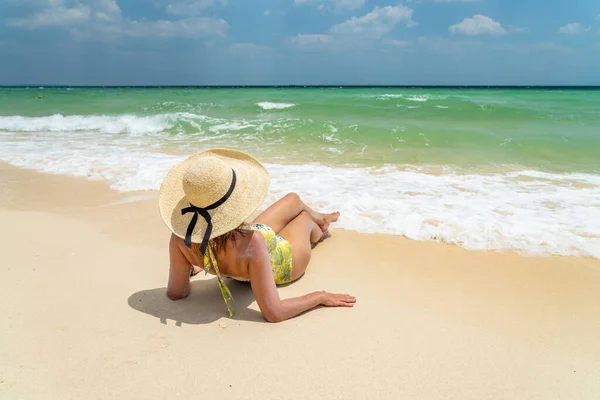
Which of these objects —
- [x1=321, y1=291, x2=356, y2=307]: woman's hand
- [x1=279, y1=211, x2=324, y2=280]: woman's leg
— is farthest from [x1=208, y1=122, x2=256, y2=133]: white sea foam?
[x1=321, y1=291, x2=356, y2=307]: woman's hand

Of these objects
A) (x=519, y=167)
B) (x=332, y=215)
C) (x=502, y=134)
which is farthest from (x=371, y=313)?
(x=502, y=134)

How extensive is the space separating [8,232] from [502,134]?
10.9 metres

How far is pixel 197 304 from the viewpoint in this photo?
272cm

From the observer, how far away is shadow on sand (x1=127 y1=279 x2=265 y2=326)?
2.56 meters

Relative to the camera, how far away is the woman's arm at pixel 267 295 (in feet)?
7.80

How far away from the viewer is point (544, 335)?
2389 millimetres

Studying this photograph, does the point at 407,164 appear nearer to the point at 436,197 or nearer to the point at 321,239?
the point at 436,197

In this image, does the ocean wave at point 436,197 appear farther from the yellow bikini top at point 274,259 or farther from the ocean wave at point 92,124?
the ocean wave at point 92,124

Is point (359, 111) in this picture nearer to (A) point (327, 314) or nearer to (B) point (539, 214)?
(B) point (539, 214)

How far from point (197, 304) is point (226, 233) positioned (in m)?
0.64

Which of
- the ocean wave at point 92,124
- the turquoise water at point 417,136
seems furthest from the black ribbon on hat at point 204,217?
the ocean wave at point 92,124

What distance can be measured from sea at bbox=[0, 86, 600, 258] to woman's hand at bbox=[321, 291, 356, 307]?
139 cm

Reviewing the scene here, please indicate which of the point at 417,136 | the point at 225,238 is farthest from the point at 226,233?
the point at 417,136

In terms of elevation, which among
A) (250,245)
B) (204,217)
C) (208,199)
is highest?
(208,199)
